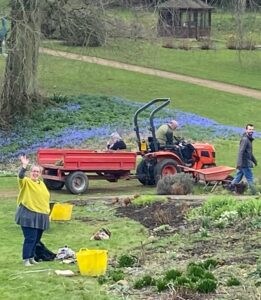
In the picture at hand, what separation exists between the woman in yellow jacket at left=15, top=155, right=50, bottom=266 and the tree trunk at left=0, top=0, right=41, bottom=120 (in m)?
17.8

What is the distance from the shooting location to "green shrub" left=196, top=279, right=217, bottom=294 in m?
10.4

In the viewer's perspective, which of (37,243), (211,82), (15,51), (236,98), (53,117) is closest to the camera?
(37,243)

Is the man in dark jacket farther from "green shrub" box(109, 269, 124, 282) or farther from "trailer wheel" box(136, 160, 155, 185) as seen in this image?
"green shrub" box(109, 269, 124, 282)

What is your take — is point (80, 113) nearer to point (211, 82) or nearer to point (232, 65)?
A: point (211, 82)

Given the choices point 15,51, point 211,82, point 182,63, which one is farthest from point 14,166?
point 182,63

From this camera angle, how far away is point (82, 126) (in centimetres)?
3278

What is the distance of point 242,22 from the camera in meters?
33.9

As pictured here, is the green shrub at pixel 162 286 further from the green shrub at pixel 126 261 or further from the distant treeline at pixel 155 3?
the distant treeline at pixel 155 3

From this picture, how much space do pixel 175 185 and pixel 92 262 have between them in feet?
26.7

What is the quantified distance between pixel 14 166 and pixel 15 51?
5.82m

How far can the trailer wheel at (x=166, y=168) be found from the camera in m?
22.0

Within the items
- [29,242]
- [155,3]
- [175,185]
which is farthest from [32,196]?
[155,3]

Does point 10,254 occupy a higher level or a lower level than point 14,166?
higher

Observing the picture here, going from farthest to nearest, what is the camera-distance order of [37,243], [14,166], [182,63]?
[182,63]
[14,166]
[37,243]
